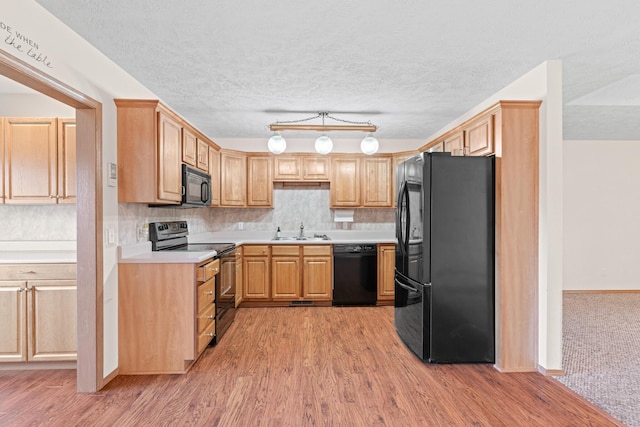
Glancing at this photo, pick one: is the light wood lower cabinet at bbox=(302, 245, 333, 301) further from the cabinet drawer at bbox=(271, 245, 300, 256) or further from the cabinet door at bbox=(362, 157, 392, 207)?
the cabinet door at bbox=(362, 157, 392, 207)

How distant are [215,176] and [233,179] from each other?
37 cm

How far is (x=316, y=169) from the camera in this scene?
16.4ft

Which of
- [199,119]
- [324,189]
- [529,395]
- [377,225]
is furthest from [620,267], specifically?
[199,119]

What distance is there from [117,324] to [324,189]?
3317mm

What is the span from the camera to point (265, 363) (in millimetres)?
2881

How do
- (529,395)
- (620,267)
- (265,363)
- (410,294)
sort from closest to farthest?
(529,395)
(265,363)
(410,294)
(620,267)

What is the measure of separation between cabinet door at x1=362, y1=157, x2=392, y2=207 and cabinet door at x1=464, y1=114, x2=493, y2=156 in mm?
A: 1826

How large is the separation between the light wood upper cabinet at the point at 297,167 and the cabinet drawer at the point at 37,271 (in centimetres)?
283

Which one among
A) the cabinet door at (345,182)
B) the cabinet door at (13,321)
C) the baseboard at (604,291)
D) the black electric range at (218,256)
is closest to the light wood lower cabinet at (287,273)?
the black electric range at (218,256)

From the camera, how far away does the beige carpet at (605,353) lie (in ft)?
7.57

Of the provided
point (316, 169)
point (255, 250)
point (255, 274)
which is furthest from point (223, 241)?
point (316, 169)

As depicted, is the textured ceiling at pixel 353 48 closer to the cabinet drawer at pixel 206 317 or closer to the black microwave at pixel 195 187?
the black microwave at pixel 195 187

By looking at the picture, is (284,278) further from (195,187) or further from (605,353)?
(605,353)

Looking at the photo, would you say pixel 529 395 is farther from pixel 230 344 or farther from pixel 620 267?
pixel 620 267
